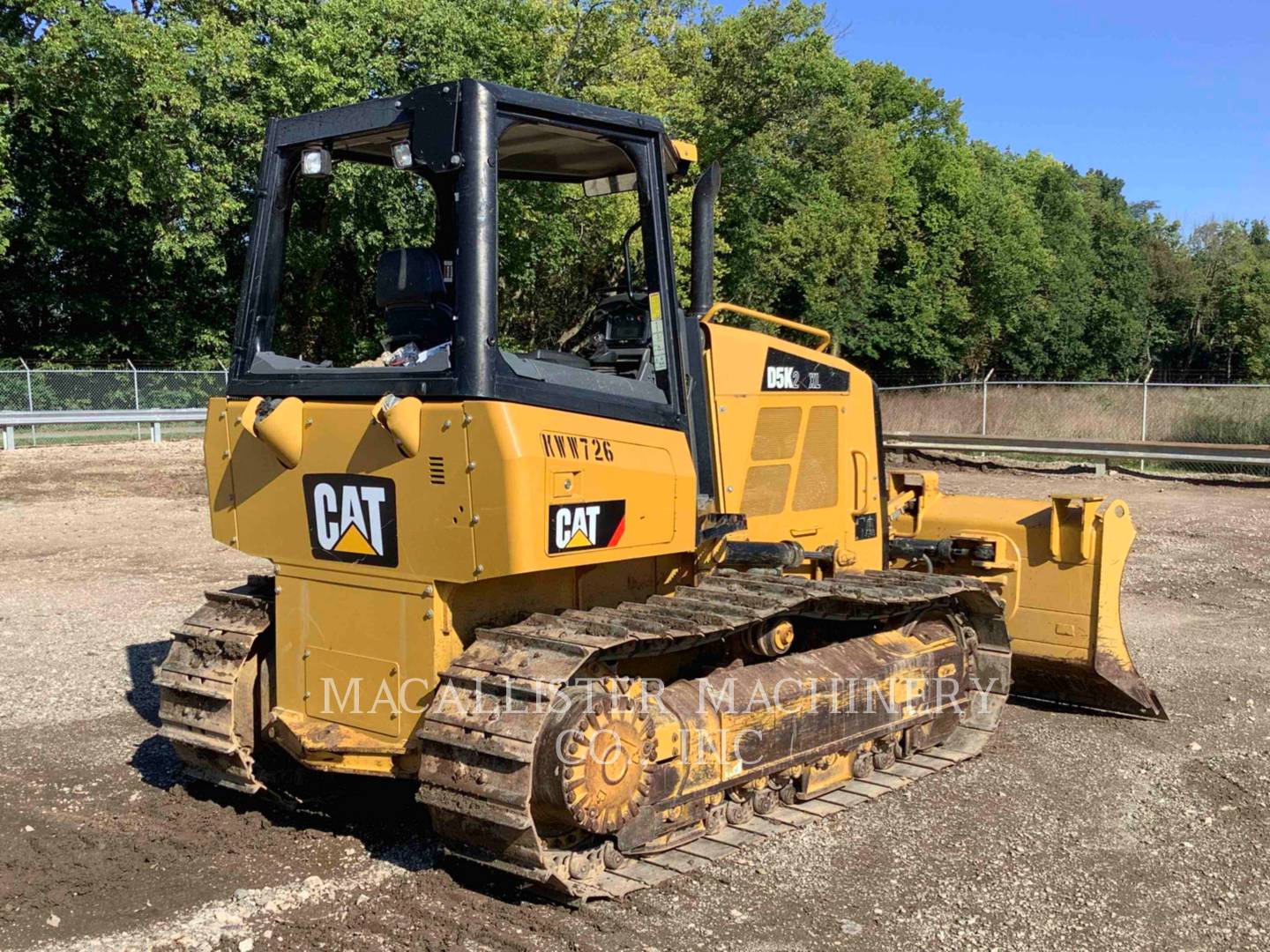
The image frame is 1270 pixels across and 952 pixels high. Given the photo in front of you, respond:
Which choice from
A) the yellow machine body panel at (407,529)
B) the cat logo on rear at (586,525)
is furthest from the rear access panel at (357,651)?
the cat logo on rear at (586,525)

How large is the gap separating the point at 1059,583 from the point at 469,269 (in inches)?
181

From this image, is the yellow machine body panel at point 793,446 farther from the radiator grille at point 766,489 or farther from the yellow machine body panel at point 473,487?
the yellow machine body panel at point 473,487

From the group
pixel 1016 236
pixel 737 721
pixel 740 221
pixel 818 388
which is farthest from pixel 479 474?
pixel 1016 236

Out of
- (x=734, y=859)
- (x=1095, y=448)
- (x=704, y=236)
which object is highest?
(x=704, y=236)

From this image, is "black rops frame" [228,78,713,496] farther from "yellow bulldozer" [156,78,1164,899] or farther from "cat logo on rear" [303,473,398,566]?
"cat logo on rear" [303,473,398,566]

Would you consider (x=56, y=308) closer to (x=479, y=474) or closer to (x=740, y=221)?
(x=740, y=221)

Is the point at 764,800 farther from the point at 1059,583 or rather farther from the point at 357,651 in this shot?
the point at 1059,583

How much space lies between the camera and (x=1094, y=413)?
25.0 metres

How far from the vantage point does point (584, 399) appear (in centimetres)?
476

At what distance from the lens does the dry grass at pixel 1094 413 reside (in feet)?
77.5

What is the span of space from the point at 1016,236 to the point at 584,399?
175ft

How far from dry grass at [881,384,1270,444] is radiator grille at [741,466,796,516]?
19990mm

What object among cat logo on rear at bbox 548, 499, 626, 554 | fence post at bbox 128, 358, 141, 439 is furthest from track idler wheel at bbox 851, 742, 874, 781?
fence post at bbox 128, 358, 141, 439

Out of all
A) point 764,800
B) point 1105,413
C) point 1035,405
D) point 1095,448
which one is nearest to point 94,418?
point 1095,448
